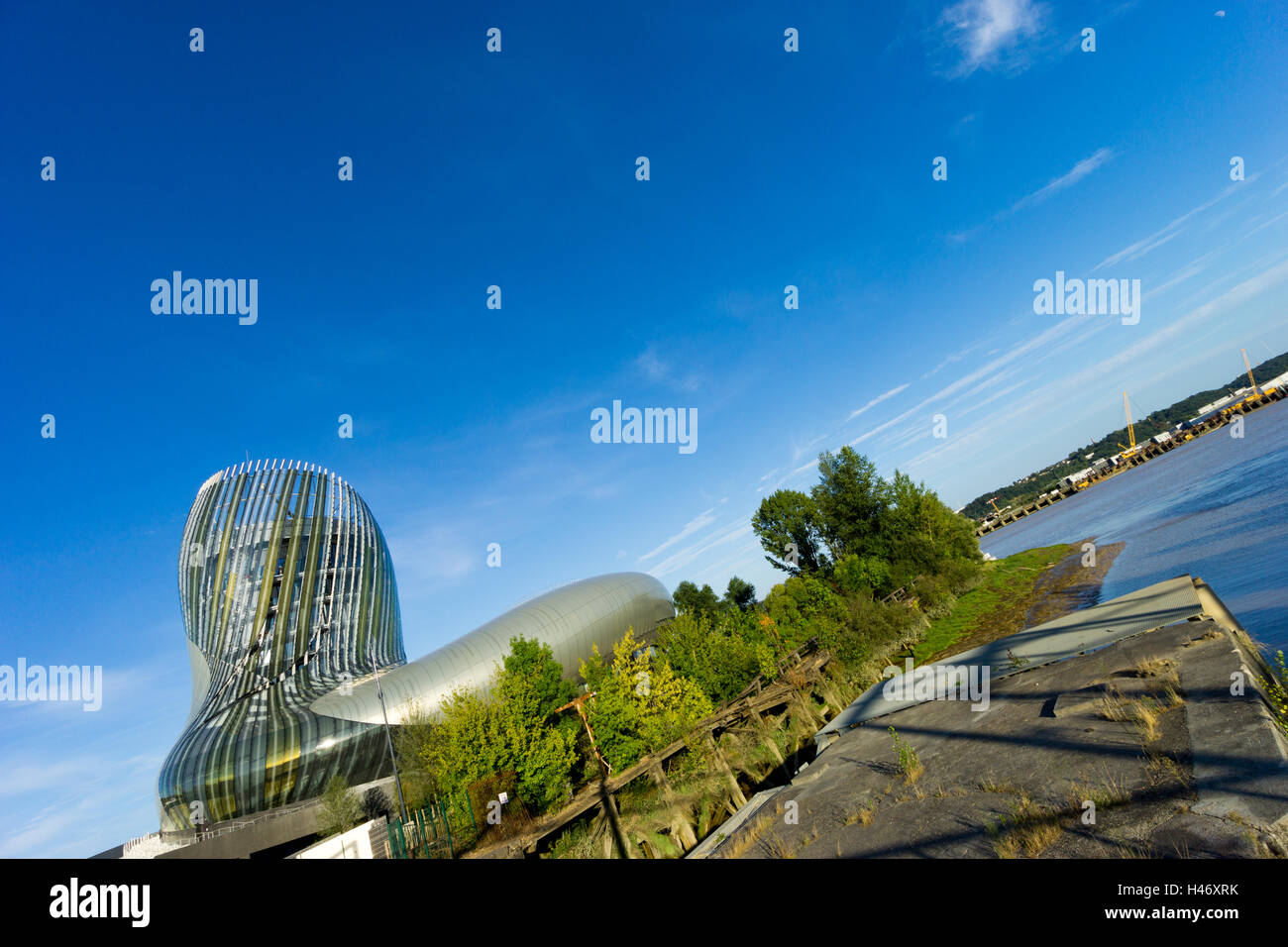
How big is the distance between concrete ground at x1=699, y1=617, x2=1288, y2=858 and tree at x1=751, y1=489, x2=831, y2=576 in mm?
45531

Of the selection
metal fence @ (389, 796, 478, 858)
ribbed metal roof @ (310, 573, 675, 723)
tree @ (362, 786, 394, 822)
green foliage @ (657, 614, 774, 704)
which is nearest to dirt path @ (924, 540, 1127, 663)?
green foliage @ (657, 614, 774, 704)

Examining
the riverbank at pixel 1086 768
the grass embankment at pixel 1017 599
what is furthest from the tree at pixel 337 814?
the grass embankment at pixel 1017 599

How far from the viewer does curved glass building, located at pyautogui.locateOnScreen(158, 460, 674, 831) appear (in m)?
38.2

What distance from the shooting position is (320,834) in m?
30.6

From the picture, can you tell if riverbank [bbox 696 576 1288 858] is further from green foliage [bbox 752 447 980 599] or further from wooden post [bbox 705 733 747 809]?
green foliage [bbox 752 447 980 599]

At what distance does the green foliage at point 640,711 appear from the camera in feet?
77.0

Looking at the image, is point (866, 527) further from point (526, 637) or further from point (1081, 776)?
point (1081, 776)

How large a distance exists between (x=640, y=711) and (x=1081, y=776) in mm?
19567

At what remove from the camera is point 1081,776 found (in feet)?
21.2

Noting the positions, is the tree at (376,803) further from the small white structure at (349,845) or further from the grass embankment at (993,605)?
the grass embankment at (993,605)
